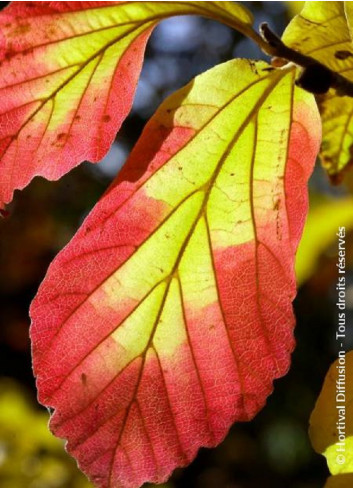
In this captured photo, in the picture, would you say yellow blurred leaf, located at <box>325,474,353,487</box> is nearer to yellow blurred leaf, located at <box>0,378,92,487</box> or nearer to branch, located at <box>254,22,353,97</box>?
branch, located at <box>254,22,353,97</box>

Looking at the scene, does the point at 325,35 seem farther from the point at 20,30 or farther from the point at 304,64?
the point at 20,30

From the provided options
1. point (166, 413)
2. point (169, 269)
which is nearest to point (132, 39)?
point (169, 269)

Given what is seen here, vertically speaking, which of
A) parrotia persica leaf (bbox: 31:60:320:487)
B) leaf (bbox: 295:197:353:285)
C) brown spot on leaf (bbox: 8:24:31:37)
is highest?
brown spot on leaf (bbox: 8:24:31:37)

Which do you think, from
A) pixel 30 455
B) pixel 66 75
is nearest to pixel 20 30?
pixel 66 75

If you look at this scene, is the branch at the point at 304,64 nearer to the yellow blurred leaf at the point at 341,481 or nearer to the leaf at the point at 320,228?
the yellow blurred leaf at the point at 341,481

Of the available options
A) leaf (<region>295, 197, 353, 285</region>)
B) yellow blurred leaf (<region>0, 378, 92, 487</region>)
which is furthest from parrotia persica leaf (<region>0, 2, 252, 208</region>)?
yellow blurred leaf (<region>0, 378, 92, 487</region>)

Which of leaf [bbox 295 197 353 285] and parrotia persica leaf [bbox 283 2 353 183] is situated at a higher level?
parrotia persica leaf [bbox 283 2 353 183]

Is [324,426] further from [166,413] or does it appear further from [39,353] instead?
[39,353]

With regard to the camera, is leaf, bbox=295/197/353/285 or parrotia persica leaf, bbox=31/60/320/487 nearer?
parrotia persica leaf, bbox=31/60/320/487
